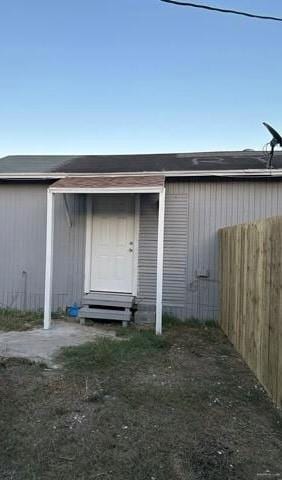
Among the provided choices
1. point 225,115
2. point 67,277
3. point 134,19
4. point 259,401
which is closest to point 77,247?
point 67,277

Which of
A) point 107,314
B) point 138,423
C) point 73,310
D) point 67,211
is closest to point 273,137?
point 67,211

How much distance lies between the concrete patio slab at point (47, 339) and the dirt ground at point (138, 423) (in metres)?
0.42

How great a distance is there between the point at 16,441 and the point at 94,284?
4928 mm

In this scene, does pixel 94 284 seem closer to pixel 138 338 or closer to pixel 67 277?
pixel 67 277

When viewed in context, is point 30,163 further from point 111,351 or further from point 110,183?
point 111,351

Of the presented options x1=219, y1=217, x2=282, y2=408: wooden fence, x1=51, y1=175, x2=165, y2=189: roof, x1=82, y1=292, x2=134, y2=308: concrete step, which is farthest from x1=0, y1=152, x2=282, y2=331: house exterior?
x1=219, y1=217, x2=282, y2=408: wooden fence

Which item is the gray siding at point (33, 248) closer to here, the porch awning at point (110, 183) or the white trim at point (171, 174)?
the white trim at point (171, 174)

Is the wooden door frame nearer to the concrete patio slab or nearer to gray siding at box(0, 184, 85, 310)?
gray siding at box(0, 184, 85, 310)

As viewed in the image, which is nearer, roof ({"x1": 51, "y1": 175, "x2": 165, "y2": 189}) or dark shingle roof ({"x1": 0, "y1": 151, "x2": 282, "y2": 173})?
roof ({"x1": 51, "y1": 175, "x2": 165, "y2": 189})

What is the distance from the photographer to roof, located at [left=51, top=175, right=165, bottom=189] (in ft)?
21.8

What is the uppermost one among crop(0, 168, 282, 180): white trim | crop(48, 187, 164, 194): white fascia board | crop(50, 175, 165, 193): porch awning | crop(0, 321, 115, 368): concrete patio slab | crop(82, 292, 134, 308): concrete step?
crop(0, 168, 282, 180): white trim

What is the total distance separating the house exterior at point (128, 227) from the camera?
7.21 meters

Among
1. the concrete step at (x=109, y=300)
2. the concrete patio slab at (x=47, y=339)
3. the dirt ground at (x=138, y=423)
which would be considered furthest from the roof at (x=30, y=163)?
the dirt ground at (x=138, y=423)

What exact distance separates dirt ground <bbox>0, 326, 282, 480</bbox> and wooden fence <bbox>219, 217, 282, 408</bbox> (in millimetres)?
282
